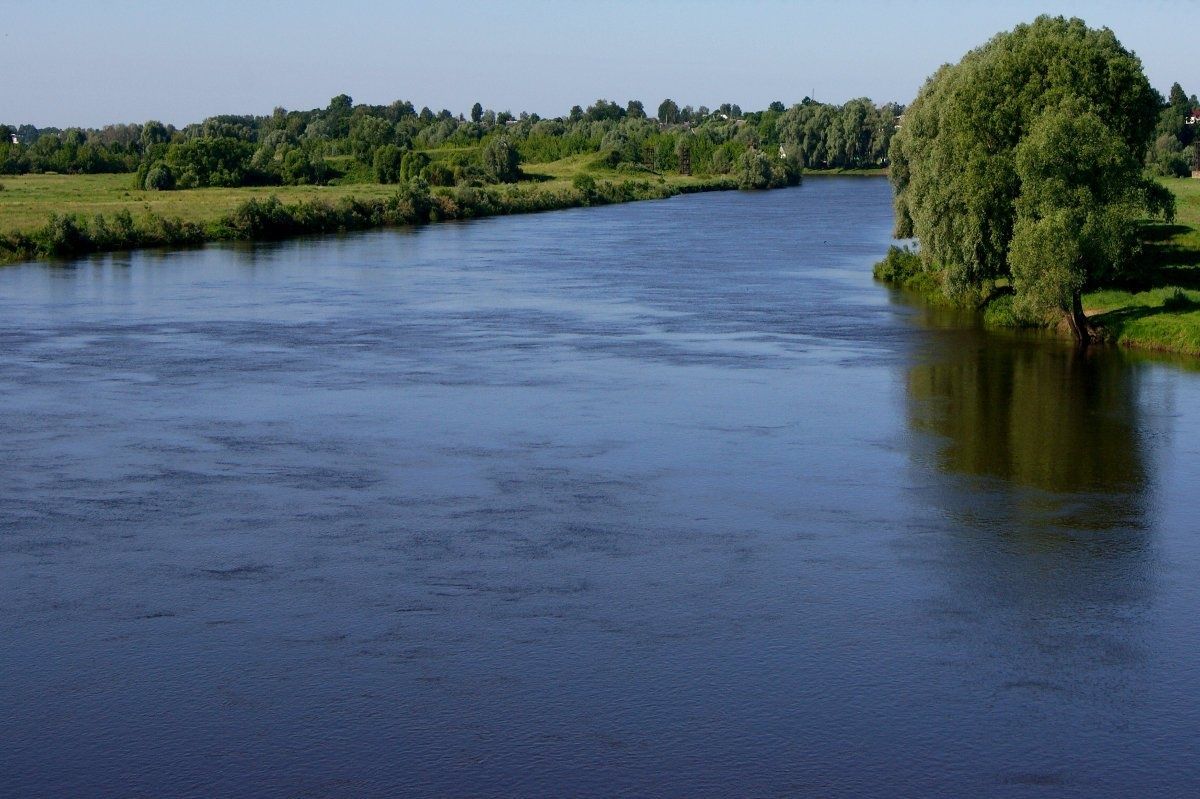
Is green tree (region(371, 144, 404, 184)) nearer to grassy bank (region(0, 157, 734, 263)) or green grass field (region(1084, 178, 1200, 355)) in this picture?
grassy bank (region(0, 157, 734, 263))

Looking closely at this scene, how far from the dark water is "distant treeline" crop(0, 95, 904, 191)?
56.5m

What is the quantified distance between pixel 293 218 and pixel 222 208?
13.1 feet

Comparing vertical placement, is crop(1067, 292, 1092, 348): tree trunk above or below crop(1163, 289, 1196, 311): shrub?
below

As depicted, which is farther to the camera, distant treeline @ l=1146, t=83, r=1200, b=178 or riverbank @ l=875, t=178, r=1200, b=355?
distant treeline @ l=1146, t=83, r=1200, b=178

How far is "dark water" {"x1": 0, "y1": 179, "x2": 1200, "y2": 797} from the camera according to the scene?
13.9 m

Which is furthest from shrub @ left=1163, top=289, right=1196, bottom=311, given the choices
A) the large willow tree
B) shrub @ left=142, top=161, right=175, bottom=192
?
shrub @ left=142, top=161, right=175, bottom=192

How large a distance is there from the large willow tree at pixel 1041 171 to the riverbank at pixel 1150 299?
0.70m

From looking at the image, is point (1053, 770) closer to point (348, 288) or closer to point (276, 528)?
point (276, 528)

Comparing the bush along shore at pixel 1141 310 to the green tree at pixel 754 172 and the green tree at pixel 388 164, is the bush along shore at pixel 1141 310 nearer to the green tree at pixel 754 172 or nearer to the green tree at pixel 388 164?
Result: the green tree at pixel 388 164

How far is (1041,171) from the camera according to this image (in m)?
33.2

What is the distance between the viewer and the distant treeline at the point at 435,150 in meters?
89.8

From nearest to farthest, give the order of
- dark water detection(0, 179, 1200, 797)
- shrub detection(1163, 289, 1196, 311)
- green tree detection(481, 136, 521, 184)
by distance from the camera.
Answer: dark water detection(0, 179, 1200, 797) → shrub detection(1163, 289, 1196, 311) → green tree detection(481, 136, 521, 184)

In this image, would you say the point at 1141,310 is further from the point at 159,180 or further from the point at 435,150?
the point at 435,150

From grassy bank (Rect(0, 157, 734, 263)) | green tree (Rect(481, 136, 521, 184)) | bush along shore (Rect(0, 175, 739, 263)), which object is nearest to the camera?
bush along shore (Rect(0, 175, 739, 263))
